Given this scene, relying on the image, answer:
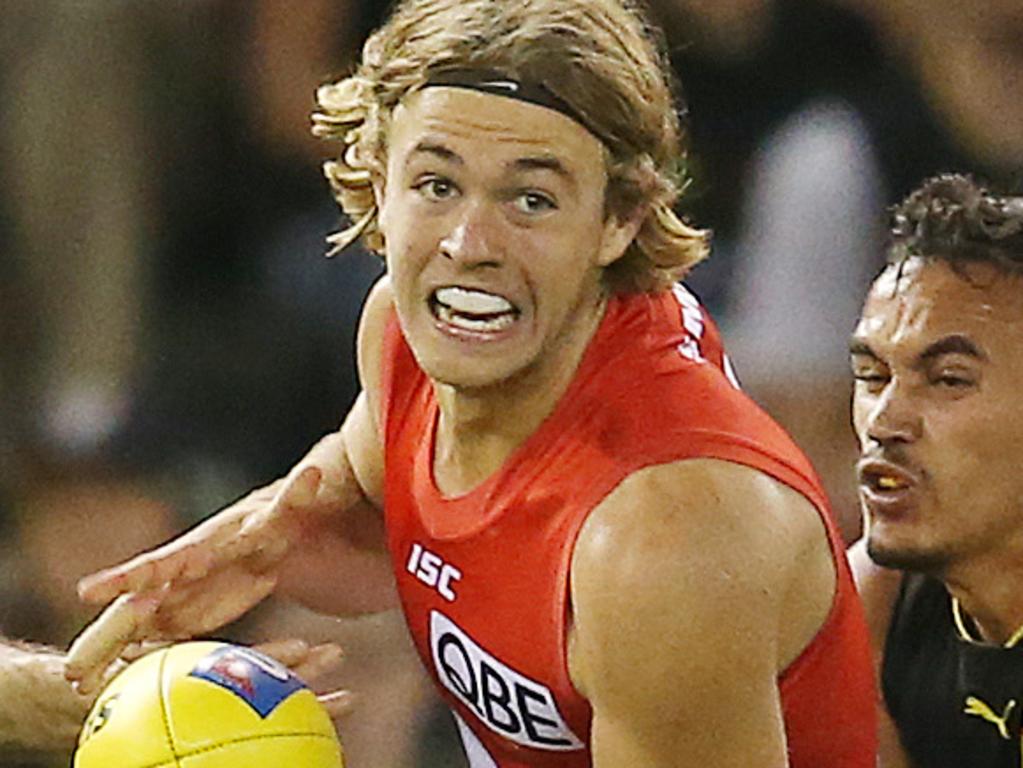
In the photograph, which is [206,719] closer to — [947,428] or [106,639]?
[106,639]

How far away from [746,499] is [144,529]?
1.80m

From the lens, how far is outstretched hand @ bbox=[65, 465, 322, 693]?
7.17ft

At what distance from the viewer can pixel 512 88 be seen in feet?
6.17

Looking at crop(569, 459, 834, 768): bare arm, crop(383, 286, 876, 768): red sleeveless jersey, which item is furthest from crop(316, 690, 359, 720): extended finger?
crop(569, 459, 834, 768): bare arm

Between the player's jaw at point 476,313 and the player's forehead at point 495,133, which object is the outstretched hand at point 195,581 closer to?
the player's jaw at point 476,313

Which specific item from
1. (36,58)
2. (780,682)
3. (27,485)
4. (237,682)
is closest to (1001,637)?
(780,682)

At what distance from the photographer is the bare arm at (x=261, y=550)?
220cm

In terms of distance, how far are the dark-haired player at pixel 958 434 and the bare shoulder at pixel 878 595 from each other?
119 mm

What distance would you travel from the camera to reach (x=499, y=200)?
189 centimetres

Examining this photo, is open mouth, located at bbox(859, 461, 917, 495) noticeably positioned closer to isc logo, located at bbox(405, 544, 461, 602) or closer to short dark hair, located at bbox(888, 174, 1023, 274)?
short dark hair, located at bbox(888, 174, 1023, 274)

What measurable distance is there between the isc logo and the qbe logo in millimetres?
34

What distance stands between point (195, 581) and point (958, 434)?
0.95 metres

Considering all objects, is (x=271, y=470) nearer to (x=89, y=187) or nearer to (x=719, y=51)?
(x=89, y=187)

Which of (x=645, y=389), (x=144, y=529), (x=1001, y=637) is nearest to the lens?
(x=645, y=389)
